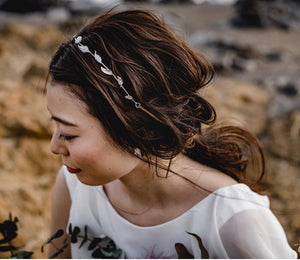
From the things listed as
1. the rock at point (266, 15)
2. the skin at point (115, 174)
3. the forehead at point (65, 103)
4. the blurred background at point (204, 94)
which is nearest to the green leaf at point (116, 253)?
the skin at point (115, 174)

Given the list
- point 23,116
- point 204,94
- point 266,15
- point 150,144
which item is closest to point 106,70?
point 150,144

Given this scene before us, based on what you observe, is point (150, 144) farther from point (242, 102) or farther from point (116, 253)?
point (242, 102)

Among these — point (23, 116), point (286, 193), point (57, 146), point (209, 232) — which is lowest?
point (286, 193)

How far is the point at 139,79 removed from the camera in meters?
1.18

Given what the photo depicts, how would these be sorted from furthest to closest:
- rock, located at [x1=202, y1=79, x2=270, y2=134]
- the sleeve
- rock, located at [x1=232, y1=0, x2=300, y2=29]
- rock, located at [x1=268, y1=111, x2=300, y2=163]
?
rock, located at [x1=232, y1=0, x2=300, y2=29]
rock, located at [x1=202, y1=79, x2=270, y2=134]
rock, located at [x1=268, y1=111, x2=300, y2=163]
the sleeve

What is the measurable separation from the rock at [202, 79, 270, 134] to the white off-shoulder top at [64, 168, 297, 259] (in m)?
1.60

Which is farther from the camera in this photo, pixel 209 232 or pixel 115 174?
pixel 209 232

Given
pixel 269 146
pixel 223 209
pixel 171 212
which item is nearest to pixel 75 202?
pixel 171 212

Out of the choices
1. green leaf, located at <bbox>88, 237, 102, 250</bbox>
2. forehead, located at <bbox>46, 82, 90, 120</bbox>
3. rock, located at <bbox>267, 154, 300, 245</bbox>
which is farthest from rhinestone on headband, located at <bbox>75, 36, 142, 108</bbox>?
rock, located at <bbox>267, 154, 300, 245</bbox>

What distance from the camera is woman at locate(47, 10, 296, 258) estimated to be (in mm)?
1186

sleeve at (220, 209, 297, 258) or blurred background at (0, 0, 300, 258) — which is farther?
blurred background at (0, 0, 300, 258)

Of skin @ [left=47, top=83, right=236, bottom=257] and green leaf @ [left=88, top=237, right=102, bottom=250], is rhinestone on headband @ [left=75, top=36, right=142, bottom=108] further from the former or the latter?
green leaf @ [left=88, top=237, right=102, bottom=250]

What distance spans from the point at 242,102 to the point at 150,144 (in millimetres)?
2158

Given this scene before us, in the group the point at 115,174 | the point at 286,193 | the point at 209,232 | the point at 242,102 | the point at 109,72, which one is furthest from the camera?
the point at 242,102
